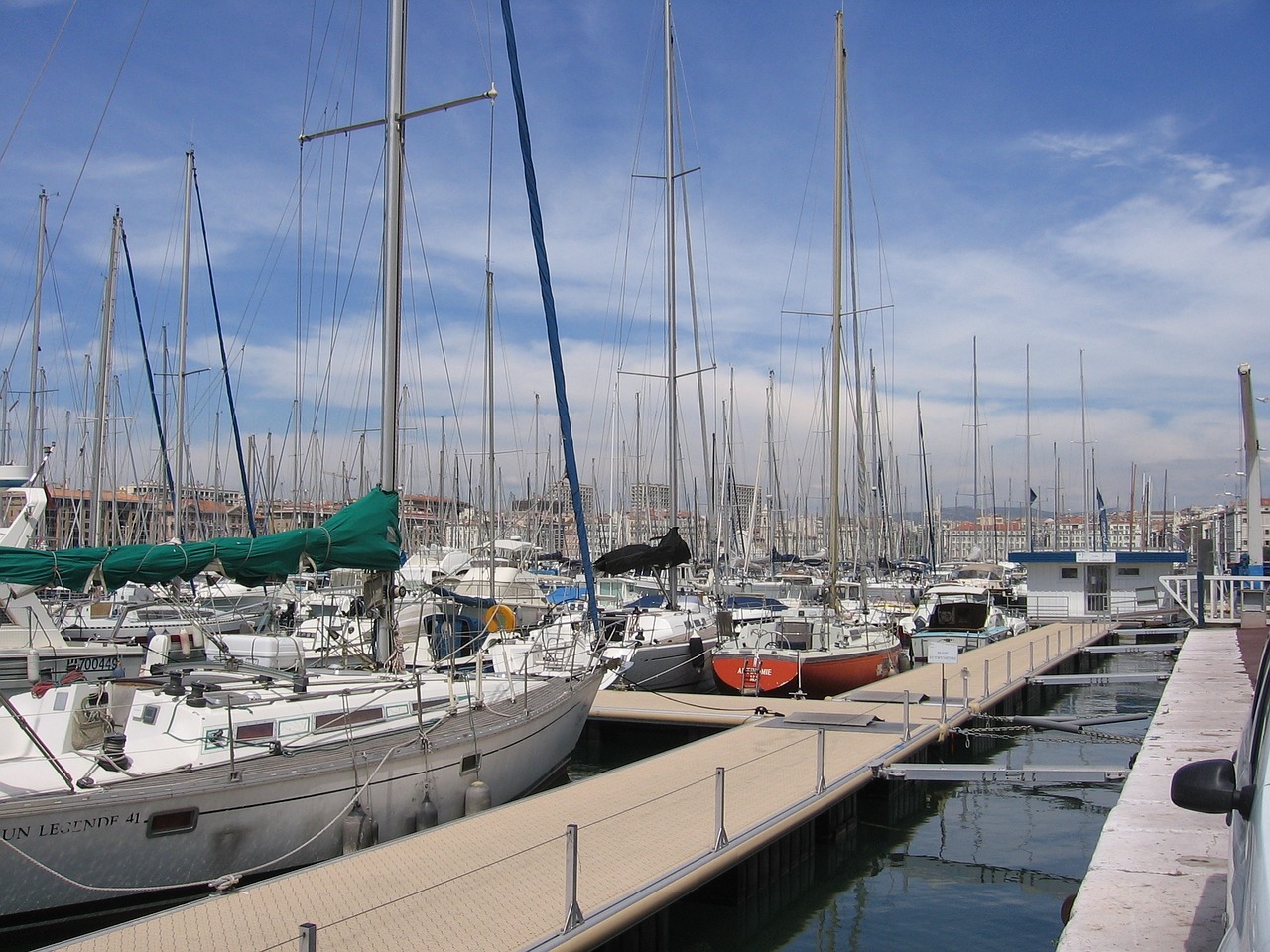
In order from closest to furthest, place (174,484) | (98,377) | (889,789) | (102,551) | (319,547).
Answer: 1. (102,551)
2. (319,547)
3. (889,789)
4. (174,484)
5. (98,377)

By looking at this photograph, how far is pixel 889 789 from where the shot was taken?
15.8 m

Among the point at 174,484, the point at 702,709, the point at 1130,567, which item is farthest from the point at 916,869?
the point at 1130,567

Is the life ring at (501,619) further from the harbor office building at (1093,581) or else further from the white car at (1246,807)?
the harbor office building at (1093,581)

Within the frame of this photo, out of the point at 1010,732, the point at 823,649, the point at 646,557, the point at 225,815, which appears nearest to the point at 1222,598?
the point at 1010,732

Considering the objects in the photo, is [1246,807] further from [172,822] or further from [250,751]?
[250,751]

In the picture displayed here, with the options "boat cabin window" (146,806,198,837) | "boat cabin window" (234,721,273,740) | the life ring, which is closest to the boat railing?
the life ring

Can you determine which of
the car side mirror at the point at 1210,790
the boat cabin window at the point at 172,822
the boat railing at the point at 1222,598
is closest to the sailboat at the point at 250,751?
the boat cabin window at the point at 172,822

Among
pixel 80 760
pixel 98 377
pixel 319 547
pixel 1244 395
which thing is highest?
pixel 98 377

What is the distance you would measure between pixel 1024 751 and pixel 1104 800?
4.06 m

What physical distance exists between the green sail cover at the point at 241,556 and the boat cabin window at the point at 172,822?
124 inches

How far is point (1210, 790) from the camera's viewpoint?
172 inches

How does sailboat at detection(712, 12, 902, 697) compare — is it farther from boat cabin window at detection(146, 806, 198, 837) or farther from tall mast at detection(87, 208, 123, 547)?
tall mast at detection(87, 208, 123, 547)

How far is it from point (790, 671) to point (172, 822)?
1484 cm

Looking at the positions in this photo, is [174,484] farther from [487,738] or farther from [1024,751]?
[1024,751]
